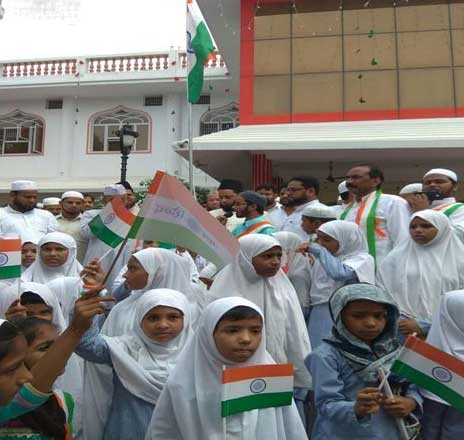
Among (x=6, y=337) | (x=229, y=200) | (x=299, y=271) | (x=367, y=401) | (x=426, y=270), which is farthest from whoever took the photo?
(x=229, y=200)

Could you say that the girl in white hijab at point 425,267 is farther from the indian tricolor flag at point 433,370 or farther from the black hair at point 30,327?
the black hair at point 30,327

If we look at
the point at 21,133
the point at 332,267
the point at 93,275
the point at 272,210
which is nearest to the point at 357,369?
the point at 93,275

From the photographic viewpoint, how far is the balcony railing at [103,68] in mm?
16547

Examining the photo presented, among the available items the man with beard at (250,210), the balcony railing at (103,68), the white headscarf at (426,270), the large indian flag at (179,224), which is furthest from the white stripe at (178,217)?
the balcony railing at (103,68)

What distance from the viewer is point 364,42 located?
36.4 ft

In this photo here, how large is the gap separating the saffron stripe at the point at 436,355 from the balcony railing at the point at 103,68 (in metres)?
15.1

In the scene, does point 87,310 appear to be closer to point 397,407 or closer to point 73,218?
point 397,407

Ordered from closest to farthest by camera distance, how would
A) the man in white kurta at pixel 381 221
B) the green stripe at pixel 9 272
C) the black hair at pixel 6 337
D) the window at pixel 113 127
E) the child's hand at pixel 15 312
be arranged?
the black hair at pixel 6 337 < the child's hand at pixel 15 312 < the green stripe at pixel 9 272 < the man in white kurta at pixel 381 221 < the window at pixel 113 127

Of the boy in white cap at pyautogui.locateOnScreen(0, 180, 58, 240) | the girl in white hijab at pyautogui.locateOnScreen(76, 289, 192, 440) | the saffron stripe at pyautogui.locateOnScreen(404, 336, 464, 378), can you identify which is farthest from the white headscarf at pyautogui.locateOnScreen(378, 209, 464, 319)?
the boy in white cap at pyautogui.locateOnScreen(0, 180, 58, 240)

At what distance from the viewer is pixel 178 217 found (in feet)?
8.36

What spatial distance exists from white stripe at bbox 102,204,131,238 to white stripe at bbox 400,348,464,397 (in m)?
2.14

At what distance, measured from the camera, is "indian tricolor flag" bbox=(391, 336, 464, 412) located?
1.86 metres

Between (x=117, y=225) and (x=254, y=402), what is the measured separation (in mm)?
2049

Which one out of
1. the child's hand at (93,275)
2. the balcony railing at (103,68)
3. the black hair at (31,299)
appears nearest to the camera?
the child's hand at (93,275)
